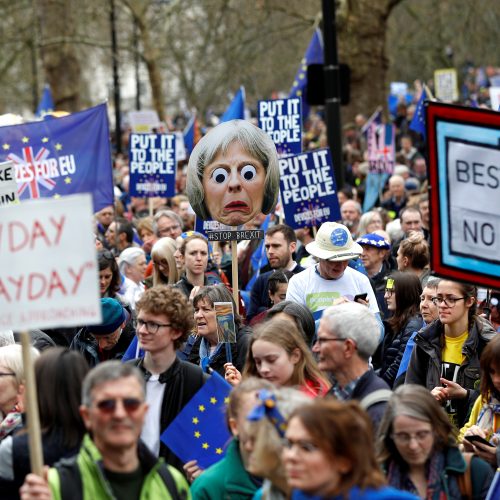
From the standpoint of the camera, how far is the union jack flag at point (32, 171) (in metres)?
10.6

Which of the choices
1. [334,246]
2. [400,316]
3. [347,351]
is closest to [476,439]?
[347,351]

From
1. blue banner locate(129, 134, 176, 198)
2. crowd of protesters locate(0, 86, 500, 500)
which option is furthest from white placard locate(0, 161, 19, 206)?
blue banner locate(129, 134, 176, 198)

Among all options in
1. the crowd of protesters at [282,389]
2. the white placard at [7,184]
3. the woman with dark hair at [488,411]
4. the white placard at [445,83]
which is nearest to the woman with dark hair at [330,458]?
the crowd of protesters at [282,389]

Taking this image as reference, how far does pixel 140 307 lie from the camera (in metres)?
5.94

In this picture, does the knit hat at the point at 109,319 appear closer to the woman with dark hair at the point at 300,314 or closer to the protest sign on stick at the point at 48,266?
the woman with dark hair at the point at 300,314

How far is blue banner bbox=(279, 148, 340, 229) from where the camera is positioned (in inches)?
443

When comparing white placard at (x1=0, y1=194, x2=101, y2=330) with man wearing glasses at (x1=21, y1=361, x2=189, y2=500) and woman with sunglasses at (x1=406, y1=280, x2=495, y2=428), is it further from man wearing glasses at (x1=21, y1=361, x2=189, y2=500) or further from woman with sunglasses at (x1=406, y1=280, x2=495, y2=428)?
woman with sunglasses at (x1=406, y1=280, x2=495, y2=428)

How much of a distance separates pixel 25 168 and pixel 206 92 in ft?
108

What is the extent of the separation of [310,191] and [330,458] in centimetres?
754

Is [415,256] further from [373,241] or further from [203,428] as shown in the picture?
[203,428]

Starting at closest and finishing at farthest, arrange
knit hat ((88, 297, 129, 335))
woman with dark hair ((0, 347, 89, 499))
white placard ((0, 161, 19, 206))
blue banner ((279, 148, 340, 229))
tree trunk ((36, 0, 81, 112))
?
woman with dark hair ((0, 347, 89, 499)) → knit hat ((88, 297, 129, 335)) → white placard ((0, 161, 19, 206)) → blue banner ((279, 148, 340, 229)) → tree trunk ((36, 0, 81, 112))

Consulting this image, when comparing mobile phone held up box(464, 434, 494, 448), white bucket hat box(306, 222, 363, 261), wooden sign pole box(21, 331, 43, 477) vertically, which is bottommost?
mobile phone held up box(464, 434, 494, 448)

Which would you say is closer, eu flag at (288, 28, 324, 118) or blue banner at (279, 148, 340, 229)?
blue banner at (279, 148, 340, 229)

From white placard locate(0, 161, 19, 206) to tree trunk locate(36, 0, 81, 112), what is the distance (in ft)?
60.8
